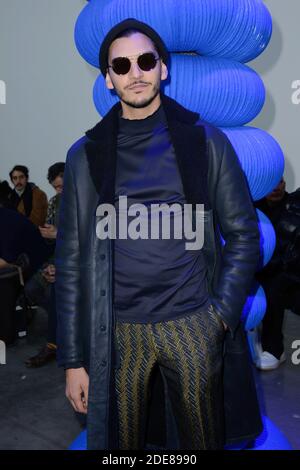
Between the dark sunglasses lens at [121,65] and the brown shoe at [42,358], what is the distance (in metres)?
2.69

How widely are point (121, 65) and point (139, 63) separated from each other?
0.19ft

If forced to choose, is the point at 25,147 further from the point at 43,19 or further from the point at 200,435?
the point at 200,435

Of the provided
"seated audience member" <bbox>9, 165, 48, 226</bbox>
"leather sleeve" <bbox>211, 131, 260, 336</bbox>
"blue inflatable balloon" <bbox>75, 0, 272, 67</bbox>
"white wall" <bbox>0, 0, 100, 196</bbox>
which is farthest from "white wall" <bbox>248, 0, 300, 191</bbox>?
"leather sleeve" <bbox>211, 131, 260, 336</bbox>

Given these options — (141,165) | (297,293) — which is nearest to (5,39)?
(297,293)

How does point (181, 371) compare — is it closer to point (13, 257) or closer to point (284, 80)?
point (13, 257)

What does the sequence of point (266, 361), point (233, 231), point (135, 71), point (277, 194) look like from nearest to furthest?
point (135, 71) → point (233, 231) → point (266, 361) → point (277, 194)

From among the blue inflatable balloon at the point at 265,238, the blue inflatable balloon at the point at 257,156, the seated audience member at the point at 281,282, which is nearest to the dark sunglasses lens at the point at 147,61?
the blue inflatable balloon at the point at 257,156

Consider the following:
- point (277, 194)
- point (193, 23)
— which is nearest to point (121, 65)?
point (193, 23)

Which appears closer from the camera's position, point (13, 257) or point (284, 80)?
point (13, 257)

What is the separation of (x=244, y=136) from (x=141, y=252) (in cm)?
120

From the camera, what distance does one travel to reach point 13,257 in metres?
4.23

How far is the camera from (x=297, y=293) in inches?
147

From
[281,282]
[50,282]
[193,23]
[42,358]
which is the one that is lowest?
[42,358]

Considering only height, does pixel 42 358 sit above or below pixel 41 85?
below
